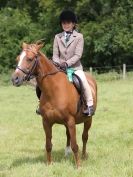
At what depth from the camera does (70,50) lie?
29.2 feet

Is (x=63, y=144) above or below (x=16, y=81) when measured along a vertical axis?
below

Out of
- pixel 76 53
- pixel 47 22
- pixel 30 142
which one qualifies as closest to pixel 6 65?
pixel 47 22

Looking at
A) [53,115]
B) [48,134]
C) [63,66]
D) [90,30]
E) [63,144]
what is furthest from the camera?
[90,30]

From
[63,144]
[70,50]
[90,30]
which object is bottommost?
[90,30]

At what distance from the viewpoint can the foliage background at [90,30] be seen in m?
42.8

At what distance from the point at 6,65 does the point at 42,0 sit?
8.19m

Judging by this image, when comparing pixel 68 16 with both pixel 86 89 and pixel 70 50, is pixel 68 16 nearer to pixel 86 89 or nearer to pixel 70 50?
pixel 70 50

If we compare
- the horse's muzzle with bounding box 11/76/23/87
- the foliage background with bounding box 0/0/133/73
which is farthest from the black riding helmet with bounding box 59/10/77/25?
the foliage background with bounding box 0/0/133/73

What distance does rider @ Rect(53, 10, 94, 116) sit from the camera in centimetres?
884

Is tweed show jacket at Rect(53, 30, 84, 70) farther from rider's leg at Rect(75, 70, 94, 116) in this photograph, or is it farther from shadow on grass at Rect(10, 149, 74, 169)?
shadow on grass at Rect(10, 149, 74, 169)

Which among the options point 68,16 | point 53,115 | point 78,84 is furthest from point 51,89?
point 68,16

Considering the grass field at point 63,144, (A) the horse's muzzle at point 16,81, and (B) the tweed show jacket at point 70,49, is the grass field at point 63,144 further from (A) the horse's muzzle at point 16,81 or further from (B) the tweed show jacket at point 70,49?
(B) the tweed show jacket at point 70,49

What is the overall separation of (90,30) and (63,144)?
1305 inches

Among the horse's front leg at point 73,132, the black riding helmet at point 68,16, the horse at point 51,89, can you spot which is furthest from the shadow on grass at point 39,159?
the black riding helmet at point 68,16
